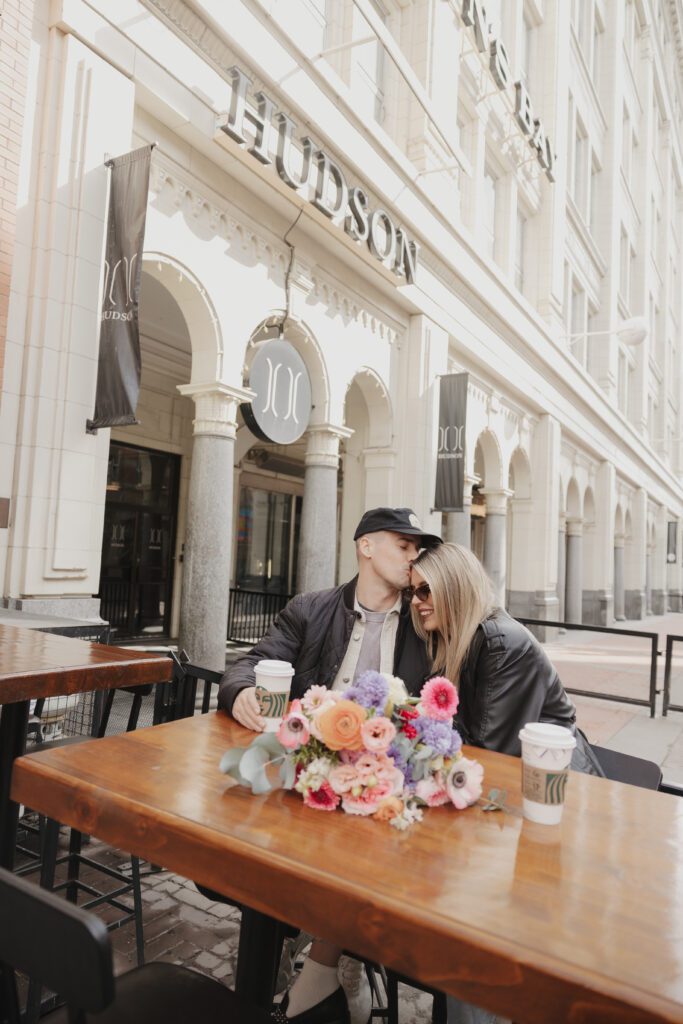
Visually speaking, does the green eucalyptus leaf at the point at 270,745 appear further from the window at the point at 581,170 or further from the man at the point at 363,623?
the window at the point at 581,170

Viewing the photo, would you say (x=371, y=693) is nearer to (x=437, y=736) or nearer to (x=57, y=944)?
(x=437, y=736)

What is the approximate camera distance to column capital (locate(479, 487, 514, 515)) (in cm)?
1494

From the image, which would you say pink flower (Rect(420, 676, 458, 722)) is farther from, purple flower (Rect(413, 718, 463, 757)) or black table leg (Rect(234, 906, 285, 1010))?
black table leg (Rect(234, 906, 285, 1010))

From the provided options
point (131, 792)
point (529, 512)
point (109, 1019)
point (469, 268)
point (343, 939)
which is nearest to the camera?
point (343, 939)

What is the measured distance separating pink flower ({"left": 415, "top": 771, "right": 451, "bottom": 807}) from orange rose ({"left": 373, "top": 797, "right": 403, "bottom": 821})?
0.08m

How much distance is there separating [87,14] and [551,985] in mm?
6953

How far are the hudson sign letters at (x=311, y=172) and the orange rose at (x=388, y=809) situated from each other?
675cm

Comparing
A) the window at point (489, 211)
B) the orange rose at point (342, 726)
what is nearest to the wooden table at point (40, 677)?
the orange rose at point (342, 726)

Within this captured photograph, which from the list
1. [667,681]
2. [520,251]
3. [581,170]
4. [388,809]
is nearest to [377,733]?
[388,809]

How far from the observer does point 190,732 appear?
2031 mm

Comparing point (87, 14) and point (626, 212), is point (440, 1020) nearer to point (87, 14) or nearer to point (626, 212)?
point (87, 14)

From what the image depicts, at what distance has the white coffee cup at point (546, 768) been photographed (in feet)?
4.87

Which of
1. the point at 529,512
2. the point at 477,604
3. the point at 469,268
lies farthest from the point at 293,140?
the point at 529,512

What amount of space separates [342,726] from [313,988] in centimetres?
125
